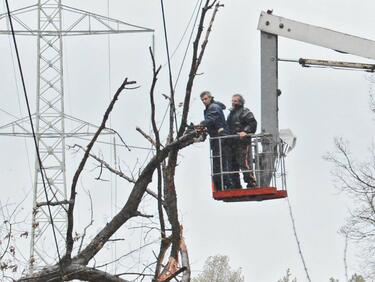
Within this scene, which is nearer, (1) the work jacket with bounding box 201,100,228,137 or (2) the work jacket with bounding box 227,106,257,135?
(1) the work jacket with bounding box 201,100,228,137

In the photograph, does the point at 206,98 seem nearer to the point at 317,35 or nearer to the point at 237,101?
the point at 237,101

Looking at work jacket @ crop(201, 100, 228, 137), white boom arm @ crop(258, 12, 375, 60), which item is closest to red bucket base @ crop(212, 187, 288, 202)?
work jacket @ crop(201, 100, 228, 137)

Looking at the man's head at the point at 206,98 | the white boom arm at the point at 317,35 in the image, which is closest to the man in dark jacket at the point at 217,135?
the man's head at the point at 206,98

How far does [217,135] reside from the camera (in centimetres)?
1270

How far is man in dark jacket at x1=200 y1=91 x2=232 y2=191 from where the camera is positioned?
12602 millimetres

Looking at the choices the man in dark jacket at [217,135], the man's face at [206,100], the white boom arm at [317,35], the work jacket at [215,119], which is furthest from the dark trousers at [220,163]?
the white boom arm at [317,35]

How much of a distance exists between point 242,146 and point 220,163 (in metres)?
0.30

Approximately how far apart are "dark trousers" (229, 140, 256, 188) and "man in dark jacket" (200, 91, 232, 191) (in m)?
0.07

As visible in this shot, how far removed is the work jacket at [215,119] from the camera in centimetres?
1259

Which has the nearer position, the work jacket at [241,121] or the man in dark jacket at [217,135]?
the man in dark jacket at [217,135]

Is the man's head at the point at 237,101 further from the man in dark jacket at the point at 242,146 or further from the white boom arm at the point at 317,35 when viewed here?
the white boom arm at the point at 317,35

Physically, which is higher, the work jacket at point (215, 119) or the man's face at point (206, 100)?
the man's face at point (206, 100)

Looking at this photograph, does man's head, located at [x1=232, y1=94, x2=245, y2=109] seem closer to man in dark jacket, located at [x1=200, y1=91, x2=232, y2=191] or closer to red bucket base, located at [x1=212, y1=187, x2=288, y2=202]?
man in dark jacket, located at [x1=200, y1=91, x2=232, y2=191]

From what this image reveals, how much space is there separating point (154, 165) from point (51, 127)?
42.5 ft
